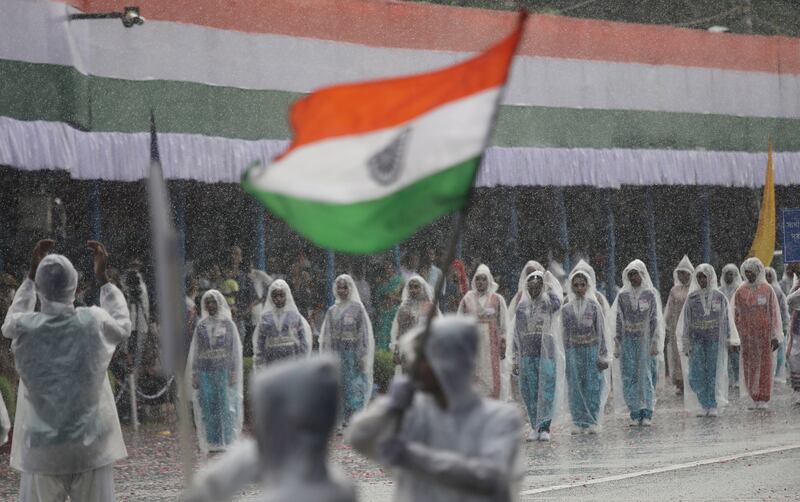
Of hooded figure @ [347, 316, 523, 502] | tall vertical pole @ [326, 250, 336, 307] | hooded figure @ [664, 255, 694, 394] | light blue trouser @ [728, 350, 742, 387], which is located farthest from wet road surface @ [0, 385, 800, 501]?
hooded figure @ [347, 316, 523, 502]

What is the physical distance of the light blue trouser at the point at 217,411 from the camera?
16.8 meters

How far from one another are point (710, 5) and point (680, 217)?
173 inches

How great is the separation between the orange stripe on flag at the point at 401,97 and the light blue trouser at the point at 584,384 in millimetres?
12366

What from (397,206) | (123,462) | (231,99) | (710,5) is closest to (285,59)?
(231,99)

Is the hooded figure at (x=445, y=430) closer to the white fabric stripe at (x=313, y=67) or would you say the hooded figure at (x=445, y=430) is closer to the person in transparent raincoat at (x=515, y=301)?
the person in transparent raincoat at (x=515, y=301)

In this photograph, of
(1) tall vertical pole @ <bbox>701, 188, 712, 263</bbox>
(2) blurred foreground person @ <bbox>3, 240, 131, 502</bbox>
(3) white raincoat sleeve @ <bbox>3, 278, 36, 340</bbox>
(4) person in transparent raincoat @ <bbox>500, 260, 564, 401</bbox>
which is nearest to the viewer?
(2) blurred foreground person @ <bbox>3, 240, 131, 502</bbox>

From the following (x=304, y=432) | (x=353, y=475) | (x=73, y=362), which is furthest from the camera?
(x=353, y=475)

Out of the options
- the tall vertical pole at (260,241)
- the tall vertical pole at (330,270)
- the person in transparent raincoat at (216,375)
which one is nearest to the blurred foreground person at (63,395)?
the person in transparent raincoat at (216,375)

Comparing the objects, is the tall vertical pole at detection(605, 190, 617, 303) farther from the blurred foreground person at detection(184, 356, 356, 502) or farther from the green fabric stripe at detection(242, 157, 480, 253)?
the blurred foreground person at detection(184, 356, 356, 502)

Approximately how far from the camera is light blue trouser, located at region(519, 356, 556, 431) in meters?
17.3

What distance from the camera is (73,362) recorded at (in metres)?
8.60

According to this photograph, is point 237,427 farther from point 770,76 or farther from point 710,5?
point 710,5

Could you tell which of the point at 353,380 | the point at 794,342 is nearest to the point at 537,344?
the point at 353,380

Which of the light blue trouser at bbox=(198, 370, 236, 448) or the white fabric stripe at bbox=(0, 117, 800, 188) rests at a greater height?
the white fabric stripe at bbox=(0, 117, 800, 188)
